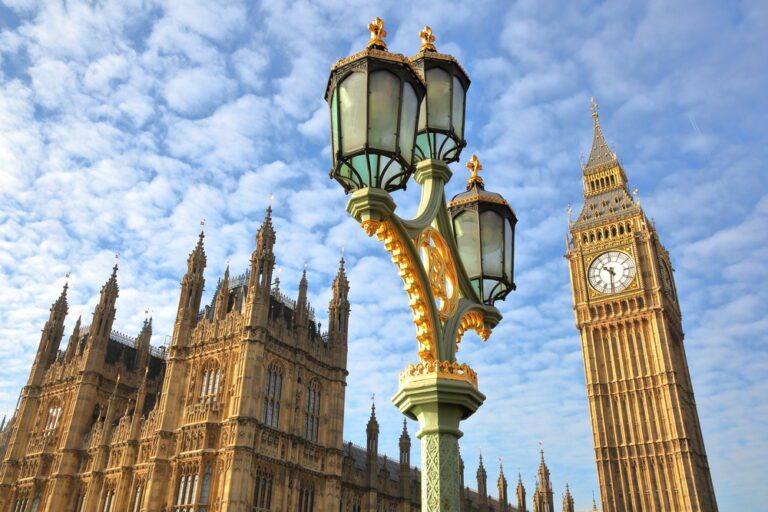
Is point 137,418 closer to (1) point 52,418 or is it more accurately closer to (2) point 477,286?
(1) point 52,418

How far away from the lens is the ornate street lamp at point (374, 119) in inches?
Answer: 219

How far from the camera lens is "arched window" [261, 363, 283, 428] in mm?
31730

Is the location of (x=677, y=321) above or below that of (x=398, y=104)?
above

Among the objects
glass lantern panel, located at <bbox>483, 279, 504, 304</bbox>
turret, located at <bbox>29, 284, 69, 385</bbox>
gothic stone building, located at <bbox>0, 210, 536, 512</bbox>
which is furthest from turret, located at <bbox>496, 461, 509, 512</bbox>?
glass lantern panel, located at <bbox>483, 279, 504, 304</bbox>

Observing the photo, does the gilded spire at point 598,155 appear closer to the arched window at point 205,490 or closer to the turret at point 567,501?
the turret at point 567,501

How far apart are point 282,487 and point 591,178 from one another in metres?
54.2

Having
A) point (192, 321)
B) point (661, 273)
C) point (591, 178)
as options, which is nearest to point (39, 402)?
point (192, 321)

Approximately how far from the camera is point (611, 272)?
211 feet

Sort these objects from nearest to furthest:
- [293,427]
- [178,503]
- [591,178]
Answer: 1. [178,503]
2. [293,427]
3. [591,178]

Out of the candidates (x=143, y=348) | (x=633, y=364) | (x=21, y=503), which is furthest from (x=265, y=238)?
(x=633, y=364)

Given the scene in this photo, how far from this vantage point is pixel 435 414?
216 inches

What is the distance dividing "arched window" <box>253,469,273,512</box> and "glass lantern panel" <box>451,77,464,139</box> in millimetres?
26627

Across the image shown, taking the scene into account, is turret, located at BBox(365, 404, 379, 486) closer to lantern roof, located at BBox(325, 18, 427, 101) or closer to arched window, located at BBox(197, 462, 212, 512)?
arched window, located at BBox(197, 462, 212, 512)

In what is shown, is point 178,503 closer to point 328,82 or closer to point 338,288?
point 338,288
